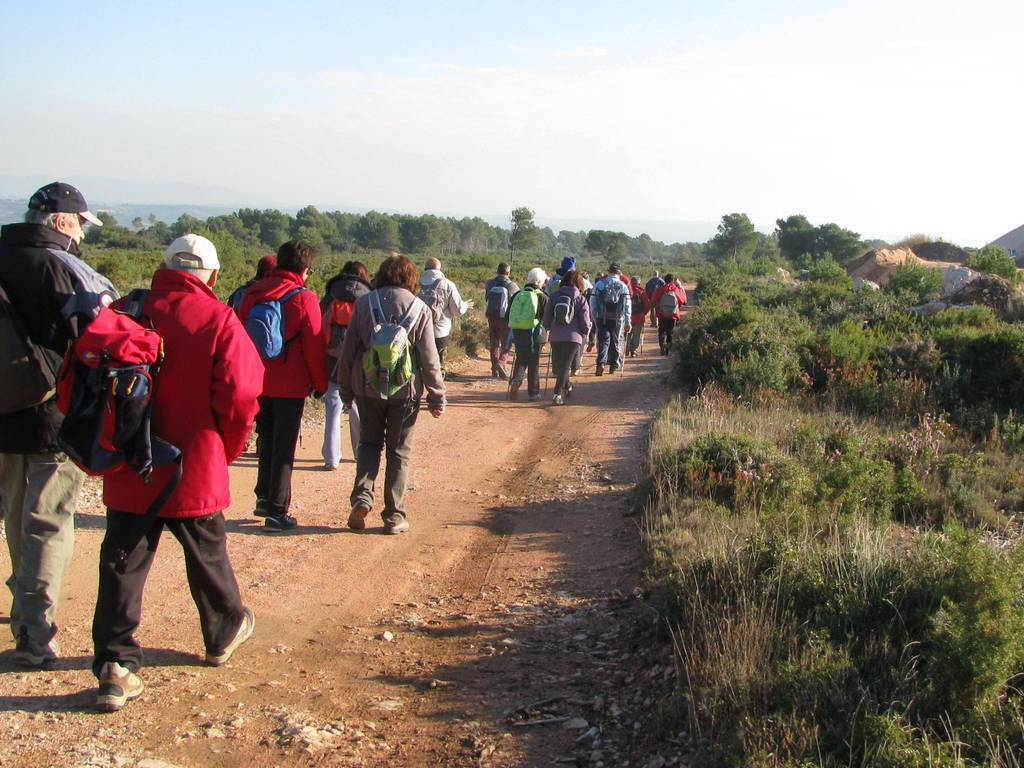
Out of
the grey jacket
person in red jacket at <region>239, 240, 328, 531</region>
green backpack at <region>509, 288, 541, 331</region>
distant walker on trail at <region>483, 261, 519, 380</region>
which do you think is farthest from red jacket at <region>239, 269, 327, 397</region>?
distant walker on trail at <region>483, 261, 519, 380</region>

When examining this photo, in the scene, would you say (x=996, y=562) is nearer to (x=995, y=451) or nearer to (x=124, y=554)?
(x=124, y=554)

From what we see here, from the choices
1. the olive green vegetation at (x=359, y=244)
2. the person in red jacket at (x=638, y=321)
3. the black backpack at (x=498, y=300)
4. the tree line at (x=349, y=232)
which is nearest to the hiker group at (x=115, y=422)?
the black backpack at (x=498, y=300)

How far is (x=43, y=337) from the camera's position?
4770 millimetres

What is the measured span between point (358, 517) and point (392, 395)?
1.02 metres

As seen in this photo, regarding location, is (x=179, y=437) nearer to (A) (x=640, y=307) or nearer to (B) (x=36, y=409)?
(B) (x=36, y=409)

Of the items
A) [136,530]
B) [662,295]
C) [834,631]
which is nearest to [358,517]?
[136,530]

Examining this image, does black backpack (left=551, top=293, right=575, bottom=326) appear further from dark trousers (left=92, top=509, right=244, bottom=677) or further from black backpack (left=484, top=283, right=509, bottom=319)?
dark trousers (left=92, top=509, right=244, bottom=677)

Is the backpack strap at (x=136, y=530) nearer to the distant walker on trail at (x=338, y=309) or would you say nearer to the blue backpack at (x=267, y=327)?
the blue backpack at (x=267, y=327)

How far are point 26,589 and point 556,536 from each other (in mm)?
3920

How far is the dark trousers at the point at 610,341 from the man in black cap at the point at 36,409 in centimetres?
1243

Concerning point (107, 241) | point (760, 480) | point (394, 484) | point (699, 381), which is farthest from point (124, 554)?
point (107, 241)

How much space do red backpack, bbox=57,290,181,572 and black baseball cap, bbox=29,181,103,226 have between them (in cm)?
95

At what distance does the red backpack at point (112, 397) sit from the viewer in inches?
162

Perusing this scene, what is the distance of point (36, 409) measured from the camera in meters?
4.70
